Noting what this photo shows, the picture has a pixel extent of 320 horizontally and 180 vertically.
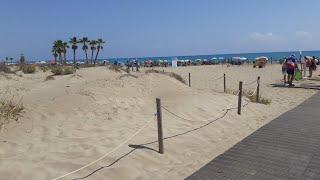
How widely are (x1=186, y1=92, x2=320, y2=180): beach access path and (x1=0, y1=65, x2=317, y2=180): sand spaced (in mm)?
336

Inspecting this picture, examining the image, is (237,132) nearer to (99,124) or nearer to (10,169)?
(99,124)

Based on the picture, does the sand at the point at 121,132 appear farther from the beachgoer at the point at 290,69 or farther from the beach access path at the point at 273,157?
the beachgoer at the point at 290,69

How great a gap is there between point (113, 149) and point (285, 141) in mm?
3632

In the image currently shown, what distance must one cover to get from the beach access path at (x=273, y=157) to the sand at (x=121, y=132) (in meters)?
0.34

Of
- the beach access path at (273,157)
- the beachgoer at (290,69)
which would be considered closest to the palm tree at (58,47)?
the beachgoer at (290,69)

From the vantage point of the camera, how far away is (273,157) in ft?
28.0

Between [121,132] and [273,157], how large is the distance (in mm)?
3084

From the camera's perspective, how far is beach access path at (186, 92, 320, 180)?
7.44m

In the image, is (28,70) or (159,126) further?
(28,70)

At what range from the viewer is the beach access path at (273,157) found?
24.4 feet

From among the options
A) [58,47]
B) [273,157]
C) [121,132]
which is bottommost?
[273,157]

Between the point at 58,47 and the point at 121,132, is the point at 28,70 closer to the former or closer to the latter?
the point at 121,132

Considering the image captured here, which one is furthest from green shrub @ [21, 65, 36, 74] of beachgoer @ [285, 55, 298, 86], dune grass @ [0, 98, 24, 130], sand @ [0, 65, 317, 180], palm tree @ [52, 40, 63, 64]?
palm tree @ [52, 40, 63, 64]

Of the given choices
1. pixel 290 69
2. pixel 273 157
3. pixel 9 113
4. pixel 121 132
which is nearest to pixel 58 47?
pixel 290 69
